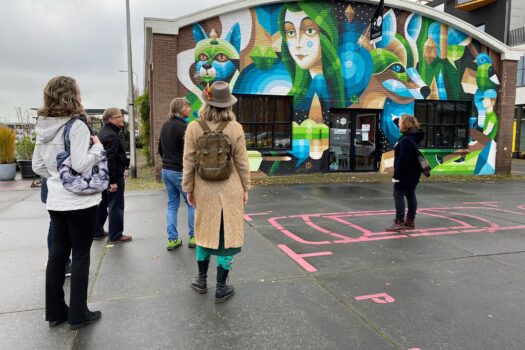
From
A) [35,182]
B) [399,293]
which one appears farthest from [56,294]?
[35,182]

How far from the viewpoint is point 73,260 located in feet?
9.96

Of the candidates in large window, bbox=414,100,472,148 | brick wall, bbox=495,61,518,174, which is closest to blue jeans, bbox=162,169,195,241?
large window, bbox=414,100,472,148

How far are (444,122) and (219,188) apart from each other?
517 inches

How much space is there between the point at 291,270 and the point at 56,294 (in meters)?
2.28

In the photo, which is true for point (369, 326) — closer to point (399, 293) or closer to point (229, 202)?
point (399, 293)

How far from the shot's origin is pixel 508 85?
569 inches

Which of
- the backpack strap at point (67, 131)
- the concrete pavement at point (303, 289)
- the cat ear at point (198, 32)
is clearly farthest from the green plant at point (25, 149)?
the backpack strap at point (67, 131)

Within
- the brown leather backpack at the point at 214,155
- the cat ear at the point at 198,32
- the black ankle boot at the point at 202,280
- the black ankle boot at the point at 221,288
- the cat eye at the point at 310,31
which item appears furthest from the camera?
the cat eye at the point at 310,31

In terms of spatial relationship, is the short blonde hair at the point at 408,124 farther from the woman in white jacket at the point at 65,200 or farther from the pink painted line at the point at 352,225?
the woman in white jacket at the point at 65,200

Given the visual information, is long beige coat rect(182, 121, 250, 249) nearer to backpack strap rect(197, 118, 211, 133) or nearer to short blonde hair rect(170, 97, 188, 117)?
backpack strap rect(197, 118, 211, 133)

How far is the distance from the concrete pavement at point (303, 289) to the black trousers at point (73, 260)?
160 millimetres

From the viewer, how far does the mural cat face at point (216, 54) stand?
11619 millimetres

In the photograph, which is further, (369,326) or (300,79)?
(300,79)

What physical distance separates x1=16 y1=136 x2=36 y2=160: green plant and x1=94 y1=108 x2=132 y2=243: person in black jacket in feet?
38.7
